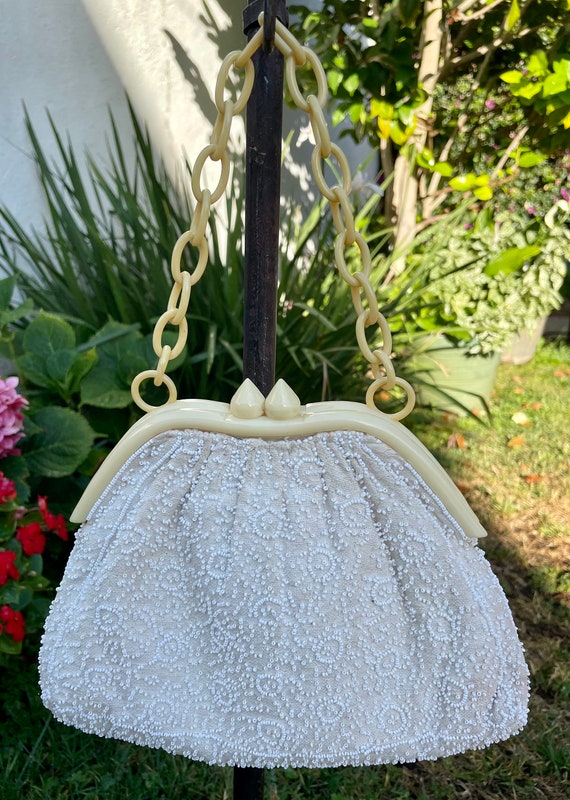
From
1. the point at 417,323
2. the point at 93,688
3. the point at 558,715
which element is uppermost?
the point at 93,688

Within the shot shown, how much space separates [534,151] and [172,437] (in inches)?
103

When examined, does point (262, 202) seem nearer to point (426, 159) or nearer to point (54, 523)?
point (54, 523)

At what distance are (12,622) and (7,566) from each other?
0.10 m

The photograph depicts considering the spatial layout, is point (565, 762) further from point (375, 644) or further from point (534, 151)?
point (534, 151)

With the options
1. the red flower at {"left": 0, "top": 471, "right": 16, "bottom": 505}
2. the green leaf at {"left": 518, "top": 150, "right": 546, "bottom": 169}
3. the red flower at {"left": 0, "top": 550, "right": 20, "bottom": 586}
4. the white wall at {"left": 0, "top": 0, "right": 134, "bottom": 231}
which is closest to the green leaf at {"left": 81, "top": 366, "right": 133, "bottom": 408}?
the red flower at {"left": 0, "top": 471, "right": 16, "bottom": 505}

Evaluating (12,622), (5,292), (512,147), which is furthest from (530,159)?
(12,622)

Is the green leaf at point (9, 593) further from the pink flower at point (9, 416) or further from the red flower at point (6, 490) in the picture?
the pink flower at point (9, 416)

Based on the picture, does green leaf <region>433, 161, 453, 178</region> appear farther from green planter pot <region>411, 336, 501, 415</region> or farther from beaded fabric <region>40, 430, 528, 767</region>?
beaded fabric <region>40, 430, 528, 767</region>

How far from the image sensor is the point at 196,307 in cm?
186

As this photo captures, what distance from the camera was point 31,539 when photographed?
1.30 meters

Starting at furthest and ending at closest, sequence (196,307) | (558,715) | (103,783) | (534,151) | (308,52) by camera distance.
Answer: (534,151) < (196,307) < (558,715) < (103,783) < (308,52)

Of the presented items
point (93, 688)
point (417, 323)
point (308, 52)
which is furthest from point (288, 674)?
point (417, 323)

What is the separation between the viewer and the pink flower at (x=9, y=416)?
4.38ft

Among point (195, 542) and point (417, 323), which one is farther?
point (417, 323)
